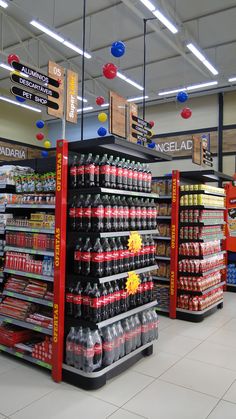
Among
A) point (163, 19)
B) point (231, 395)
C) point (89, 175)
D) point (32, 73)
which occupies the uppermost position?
point (163, 19)

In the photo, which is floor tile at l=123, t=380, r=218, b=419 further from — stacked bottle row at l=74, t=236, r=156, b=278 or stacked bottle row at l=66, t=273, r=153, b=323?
stacked bottle row at l=74, t=236, r=156, b=278

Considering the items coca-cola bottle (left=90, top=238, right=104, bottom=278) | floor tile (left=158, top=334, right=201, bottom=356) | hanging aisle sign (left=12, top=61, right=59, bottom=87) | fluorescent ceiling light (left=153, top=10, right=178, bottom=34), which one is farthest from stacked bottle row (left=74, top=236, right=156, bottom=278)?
fluorescent ceiling light (left=153, top=10, right=178, bottom=34)

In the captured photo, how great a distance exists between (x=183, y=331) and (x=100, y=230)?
2596mm

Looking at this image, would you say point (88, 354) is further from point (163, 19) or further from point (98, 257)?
point (163, 19)

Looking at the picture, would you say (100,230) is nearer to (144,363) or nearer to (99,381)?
(99,381)

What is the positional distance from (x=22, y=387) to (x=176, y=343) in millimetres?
2123

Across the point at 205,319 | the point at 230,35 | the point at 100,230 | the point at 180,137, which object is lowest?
the point at 205,319

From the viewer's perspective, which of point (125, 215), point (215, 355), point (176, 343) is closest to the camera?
point (125, 215)

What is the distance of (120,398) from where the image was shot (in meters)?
3.13

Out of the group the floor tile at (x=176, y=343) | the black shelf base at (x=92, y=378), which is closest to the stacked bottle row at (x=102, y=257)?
the black shelf base at (x=92, y=378)

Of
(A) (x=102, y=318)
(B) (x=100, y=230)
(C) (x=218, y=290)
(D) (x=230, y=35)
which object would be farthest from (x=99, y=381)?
(D) (x=230, y=35)

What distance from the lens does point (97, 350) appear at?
10.8ft

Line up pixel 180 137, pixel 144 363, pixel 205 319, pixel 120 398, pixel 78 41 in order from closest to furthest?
pixel 120 398, pixel 144 363, pixel 205 319, pixel 78 41, pixel 180 137

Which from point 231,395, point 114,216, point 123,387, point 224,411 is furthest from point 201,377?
point 114,216
